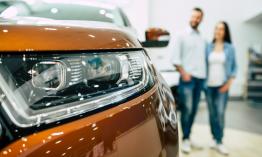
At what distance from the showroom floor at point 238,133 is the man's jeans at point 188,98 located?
0.90 ft

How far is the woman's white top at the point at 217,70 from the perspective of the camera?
11.4 ft

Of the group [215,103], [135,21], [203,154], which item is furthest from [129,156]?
[135,21]

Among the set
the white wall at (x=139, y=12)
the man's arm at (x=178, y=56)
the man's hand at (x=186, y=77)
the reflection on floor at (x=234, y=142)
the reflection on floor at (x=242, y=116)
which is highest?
the white wall at (x=139, y=12)

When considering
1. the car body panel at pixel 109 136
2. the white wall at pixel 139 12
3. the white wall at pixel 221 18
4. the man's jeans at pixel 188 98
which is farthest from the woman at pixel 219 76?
the white wall at pixel 221 18

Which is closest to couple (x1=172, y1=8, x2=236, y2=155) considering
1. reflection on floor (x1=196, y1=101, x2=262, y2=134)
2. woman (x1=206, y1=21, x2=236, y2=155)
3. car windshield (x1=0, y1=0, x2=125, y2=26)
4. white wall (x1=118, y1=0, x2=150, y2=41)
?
woman (x1=206, y1=21, x2=236, y2=155)

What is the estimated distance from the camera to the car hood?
0.77 meters

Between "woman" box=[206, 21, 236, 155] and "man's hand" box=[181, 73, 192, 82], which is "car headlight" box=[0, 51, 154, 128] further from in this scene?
"woman" box=[206, 21, 236, 155]

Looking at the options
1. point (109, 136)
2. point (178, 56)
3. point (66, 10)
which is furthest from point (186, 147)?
point (109, 136)

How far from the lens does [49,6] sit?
2.04 meters

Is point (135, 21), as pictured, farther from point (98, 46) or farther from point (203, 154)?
point (98, 46)

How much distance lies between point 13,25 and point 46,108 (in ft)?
0.72

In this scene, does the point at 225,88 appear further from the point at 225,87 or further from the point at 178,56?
the point at 178,56

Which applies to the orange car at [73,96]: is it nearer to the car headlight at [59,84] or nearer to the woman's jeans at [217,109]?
the car headlight at [59,84]

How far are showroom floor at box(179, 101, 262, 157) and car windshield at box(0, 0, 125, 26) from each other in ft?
5.62
